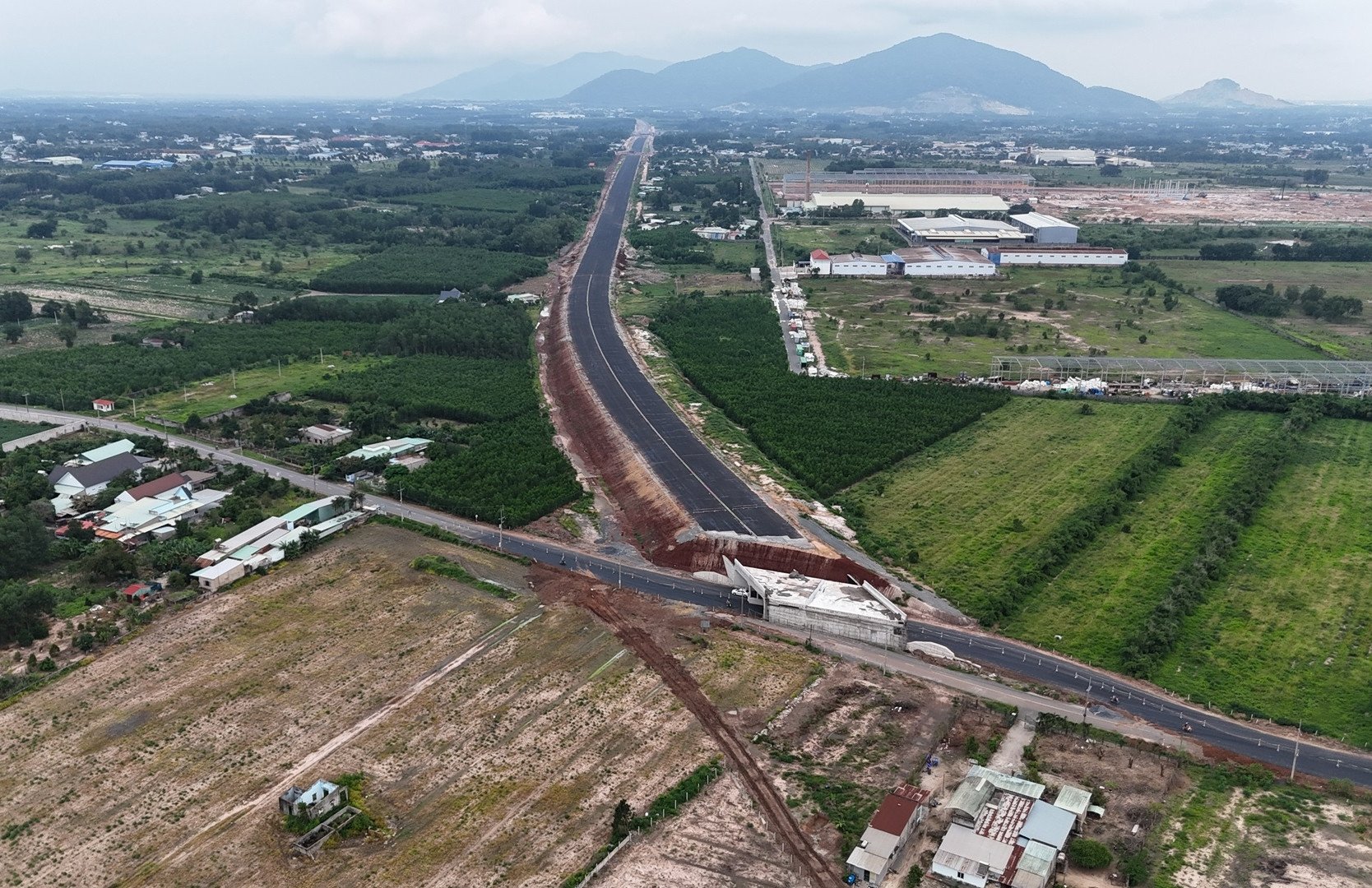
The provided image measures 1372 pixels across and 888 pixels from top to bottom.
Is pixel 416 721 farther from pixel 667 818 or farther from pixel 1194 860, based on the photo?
pixel 1194 860

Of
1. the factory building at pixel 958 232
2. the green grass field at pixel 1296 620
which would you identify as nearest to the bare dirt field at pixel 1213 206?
the factory building at pixel 958 232

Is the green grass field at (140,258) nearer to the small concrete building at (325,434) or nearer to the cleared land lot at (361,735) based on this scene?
the small concrete building at (325,434)

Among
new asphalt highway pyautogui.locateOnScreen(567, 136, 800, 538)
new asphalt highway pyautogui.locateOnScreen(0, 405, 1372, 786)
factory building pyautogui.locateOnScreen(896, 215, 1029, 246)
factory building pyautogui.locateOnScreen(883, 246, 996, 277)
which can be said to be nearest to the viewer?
new asphalt highway pyautogui.locateOnScreen(0, 405, 1372, 786)

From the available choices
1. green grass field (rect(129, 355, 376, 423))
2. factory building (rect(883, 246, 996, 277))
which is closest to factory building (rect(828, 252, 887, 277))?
factory building (rect(883, 246, 996, 277))

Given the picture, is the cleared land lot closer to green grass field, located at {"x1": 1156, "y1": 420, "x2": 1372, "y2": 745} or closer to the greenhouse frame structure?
green grass field, located at {"x1": 1156, "y1": 420, "x2": 1372, "y2": 745}

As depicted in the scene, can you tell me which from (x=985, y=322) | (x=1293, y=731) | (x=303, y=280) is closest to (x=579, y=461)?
(x=1293, y=731)

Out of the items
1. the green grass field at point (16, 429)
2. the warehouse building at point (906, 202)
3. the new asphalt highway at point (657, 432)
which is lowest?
the green grass field at point (16, 429)
